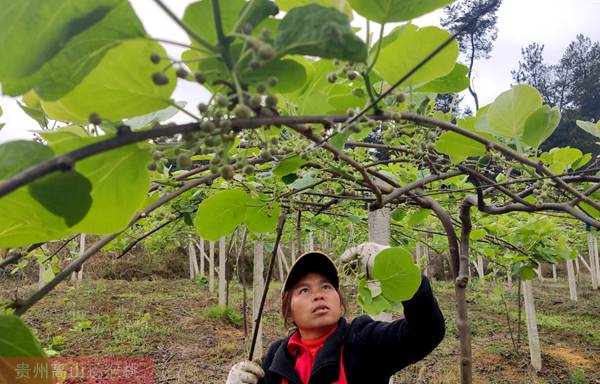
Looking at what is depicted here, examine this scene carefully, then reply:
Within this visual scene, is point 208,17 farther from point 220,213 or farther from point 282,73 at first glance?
point 220,213

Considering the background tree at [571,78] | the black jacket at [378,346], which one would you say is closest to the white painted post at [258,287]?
the black jacket at [378,346]

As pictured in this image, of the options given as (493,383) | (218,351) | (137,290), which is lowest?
(493,383)

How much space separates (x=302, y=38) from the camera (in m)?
0.34

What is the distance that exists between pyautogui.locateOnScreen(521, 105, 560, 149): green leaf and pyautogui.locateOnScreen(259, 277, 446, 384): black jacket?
0.74 metres

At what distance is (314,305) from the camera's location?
1.59 meters

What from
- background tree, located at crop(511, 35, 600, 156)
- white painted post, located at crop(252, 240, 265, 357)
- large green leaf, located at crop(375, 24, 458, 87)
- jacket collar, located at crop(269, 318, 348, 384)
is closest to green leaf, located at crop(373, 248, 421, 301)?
jacket collar, located at crop(269, 318, 348, 384)

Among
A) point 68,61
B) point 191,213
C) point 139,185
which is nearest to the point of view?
point 68,61

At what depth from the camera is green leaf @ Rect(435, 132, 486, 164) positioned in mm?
820

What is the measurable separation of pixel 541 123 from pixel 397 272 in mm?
490

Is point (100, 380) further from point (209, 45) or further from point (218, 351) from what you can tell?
point (209, 45)

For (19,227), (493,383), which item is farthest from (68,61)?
(493,383)

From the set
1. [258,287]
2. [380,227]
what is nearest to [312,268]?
[380,227]

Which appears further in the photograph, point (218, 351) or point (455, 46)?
point (218, 351)

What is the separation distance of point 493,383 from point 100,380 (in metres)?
4.74
